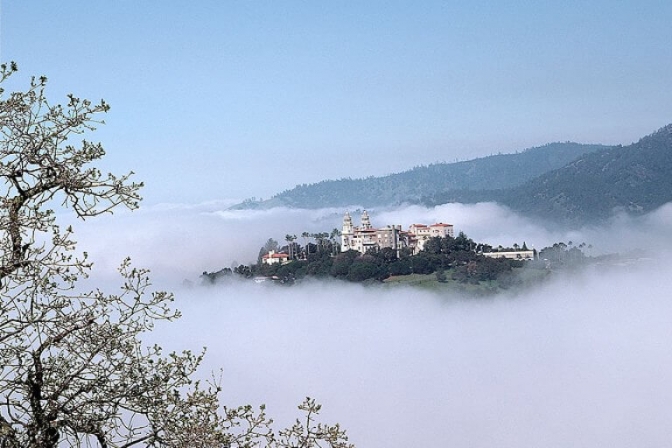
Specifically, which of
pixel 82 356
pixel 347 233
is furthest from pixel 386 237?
pixel 82 356

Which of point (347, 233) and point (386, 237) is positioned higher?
point (347, 233)

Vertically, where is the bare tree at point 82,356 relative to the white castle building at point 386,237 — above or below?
above

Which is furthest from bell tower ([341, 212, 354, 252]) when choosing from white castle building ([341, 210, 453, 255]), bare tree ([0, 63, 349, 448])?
bare tree ([0, 63, 349, 448])

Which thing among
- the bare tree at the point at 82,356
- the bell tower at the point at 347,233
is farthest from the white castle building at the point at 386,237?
the bare tree at the point at 82,356

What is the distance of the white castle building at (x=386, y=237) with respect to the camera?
11450cm

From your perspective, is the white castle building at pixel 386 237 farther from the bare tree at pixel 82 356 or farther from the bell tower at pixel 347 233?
the bare tree at pixel 82 356

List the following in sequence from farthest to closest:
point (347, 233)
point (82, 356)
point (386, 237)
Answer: point (347, 233) < point (386, 237) < point (82, 356)

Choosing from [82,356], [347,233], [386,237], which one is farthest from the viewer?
[347,233]

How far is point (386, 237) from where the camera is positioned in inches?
4473

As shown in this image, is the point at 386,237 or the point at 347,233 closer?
the point at 386,237

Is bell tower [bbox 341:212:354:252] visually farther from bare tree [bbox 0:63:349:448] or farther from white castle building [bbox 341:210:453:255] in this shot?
bare tree [bbox 0:63:349:448]

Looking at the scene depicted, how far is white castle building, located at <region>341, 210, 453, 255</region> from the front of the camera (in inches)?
4508

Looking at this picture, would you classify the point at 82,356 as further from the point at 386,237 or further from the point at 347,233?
the point at 347,233

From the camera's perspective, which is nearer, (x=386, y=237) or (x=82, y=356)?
(x=82, y=356)
